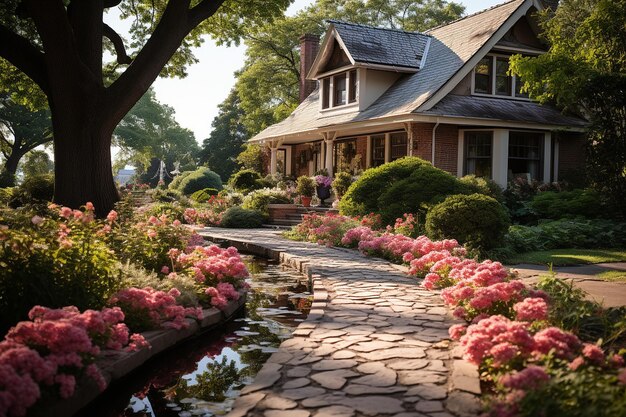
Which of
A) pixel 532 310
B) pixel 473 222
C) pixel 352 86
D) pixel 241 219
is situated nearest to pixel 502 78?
pixel 352 86

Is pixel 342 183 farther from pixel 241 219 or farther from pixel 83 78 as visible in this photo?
pixel 83 78

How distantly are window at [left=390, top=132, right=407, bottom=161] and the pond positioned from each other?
49.1 feet

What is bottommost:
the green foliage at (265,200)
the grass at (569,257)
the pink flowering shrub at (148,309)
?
the pink flowering shrub at (148,309)

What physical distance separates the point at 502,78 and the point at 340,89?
6728mm

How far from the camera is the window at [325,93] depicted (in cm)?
2558

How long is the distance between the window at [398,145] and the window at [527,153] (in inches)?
153

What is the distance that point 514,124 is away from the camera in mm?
20031

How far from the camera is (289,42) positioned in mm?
38312

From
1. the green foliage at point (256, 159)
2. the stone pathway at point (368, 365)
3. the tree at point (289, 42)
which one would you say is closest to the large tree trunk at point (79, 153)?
the stone pathway at point (368, 365)

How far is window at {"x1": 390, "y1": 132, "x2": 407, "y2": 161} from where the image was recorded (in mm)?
21828

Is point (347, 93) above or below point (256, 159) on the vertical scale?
above

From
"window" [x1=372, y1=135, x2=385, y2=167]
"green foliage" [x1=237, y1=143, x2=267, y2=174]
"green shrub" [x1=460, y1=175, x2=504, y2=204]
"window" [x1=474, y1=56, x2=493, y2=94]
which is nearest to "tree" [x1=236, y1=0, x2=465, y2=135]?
"green foliage" [x1=237, y1=143, x2=267, y2=174]

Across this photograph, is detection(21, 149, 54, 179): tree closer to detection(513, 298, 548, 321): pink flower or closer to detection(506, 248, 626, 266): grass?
detection(506, 248, 626, 266): grass

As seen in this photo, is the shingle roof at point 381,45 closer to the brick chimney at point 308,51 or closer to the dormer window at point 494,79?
the dormer window at point 494,79
